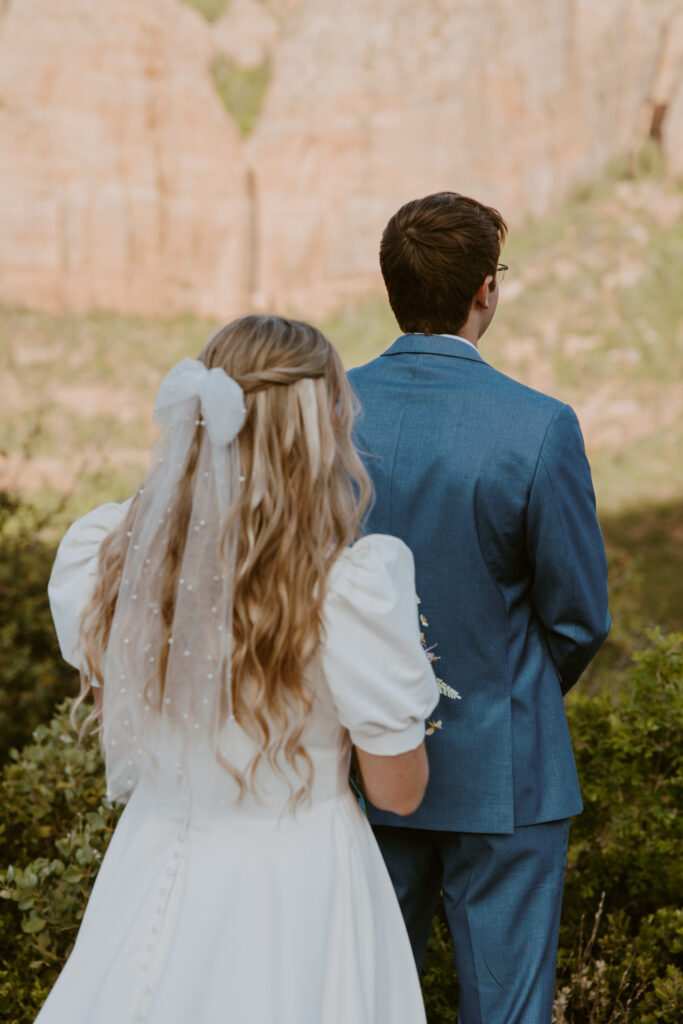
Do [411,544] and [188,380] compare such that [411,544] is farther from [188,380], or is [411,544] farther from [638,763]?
[638,763]

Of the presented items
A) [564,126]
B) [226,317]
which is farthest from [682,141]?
[226,317]

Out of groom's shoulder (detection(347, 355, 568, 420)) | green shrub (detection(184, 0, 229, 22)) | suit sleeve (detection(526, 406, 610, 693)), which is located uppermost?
green shrub (detection(184, 0, 229, 22))

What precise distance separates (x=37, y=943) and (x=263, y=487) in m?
1.67

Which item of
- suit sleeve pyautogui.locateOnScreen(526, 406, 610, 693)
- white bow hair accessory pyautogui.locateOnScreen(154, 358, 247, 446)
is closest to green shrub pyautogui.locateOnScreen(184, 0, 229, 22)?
suit sleeve pyautogui.locateOnScreen(526, 406, 610, 693)

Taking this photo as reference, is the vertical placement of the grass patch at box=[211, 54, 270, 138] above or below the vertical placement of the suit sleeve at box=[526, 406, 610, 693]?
above

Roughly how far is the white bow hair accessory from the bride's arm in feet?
1.60

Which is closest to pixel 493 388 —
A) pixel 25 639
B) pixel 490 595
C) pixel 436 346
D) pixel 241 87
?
pixel 436 346

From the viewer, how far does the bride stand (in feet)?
4.43

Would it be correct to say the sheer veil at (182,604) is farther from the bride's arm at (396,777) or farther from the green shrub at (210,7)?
the green shrub at (210,7)

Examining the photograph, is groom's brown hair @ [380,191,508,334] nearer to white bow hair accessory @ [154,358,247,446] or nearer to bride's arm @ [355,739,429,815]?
white bow hair accessory @ [154,358,247,446]

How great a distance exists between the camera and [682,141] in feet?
76.7

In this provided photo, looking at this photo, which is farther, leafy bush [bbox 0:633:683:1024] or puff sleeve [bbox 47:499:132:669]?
leafy bush [bbox 0:633:683:1024]

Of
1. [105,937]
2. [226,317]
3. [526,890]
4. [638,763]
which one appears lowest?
[226,317]

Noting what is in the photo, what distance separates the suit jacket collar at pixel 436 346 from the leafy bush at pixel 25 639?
280 centimetres
